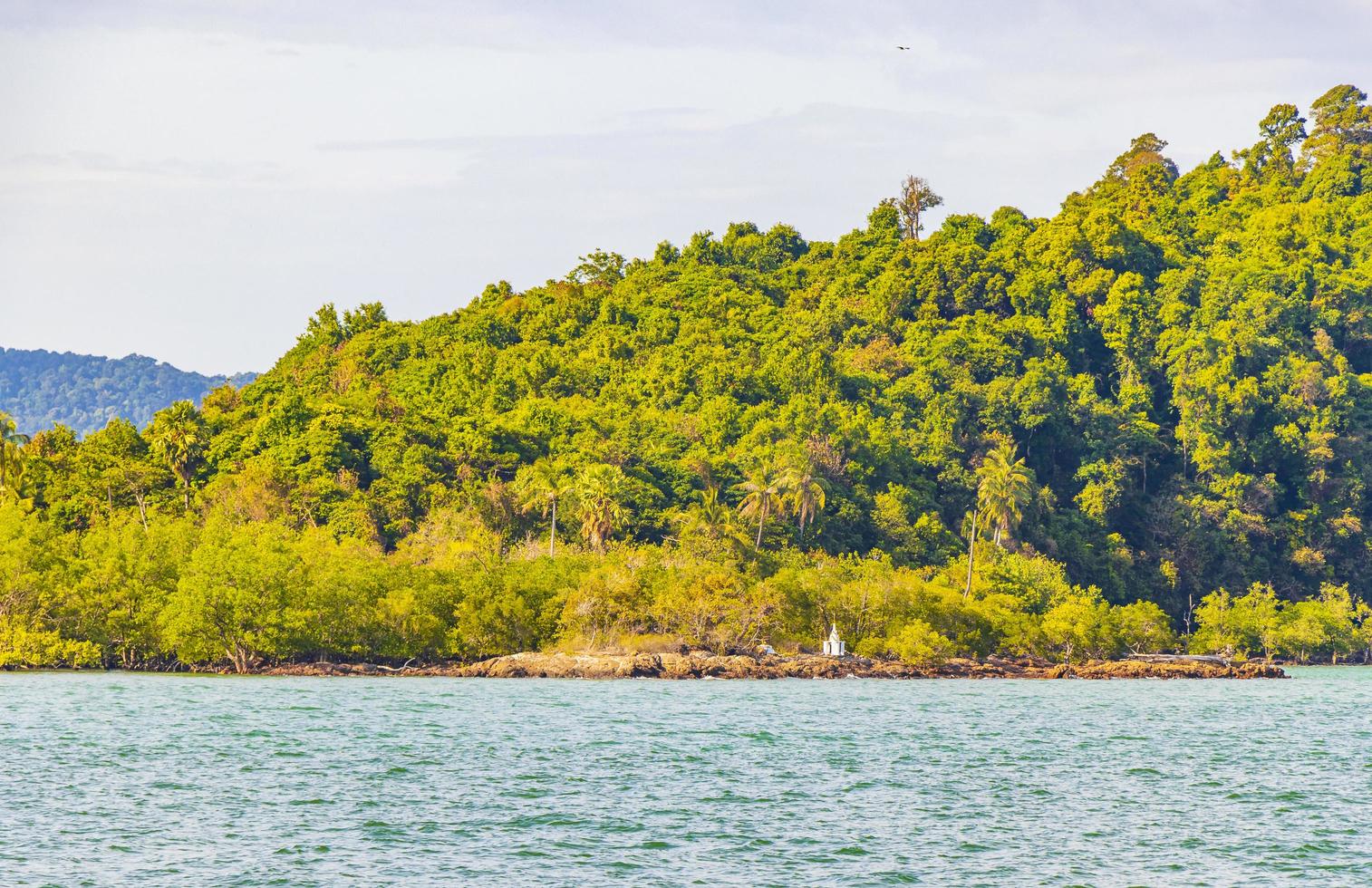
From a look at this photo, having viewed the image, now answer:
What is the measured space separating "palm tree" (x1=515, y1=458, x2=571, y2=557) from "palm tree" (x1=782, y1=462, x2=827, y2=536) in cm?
1304

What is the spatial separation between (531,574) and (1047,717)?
98.5ft

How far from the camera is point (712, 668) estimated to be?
7669 cm

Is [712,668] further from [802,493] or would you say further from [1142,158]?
[1142,158]

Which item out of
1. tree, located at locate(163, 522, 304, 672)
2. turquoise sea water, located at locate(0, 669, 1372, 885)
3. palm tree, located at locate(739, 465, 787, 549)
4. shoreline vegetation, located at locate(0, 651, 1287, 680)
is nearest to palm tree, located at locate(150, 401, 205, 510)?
tree, located at locate(163, 522, 304, 672)

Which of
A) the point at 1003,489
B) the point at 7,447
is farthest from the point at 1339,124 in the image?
the point at 7,447

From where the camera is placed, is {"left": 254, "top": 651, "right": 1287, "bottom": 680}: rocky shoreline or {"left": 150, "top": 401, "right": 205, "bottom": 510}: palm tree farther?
{"left": 150, "top": 401, "right": 205, "bottom": 510}: palm tree

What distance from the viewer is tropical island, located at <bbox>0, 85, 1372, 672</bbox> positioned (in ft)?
247

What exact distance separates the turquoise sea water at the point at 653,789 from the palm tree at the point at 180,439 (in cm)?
3351

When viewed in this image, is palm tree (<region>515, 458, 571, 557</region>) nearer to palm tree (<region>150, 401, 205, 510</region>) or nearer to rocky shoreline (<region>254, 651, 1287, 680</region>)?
rocky shoreline (<region>254, 651, 1287, 680</region>)

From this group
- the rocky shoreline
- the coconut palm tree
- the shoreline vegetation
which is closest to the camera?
the shoreline vegetation

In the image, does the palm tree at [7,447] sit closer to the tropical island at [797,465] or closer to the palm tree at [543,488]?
the tropical island at [797,465]

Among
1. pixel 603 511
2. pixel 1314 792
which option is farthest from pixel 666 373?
pixel 1314 792

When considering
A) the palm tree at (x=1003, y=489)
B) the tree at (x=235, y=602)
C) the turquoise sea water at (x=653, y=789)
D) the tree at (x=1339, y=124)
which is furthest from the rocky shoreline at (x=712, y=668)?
the tree at (x=1339, y=124)

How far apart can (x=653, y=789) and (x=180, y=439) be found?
66.9 metres
